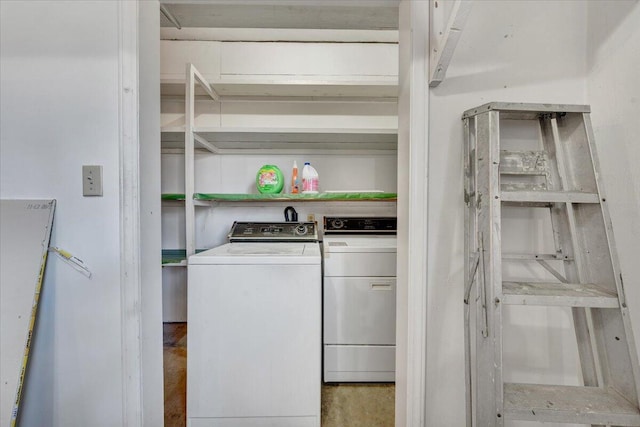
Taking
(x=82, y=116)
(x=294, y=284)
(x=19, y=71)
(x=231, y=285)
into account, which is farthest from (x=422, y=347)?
(x=19, y=71)

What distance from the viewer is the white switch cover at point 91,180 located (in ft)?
3.23

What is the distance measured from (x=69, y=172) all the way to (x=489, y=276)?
1398 millimetres

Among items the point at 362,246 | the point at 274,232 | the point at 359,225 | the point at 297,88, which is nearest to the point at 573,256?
the point at 362,246

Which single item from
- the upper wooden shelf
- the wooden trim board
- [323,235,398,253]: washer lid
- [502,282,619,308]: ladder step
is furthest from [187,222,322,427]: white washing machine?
the upper wooden shelf

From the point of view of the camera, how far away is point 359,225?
7.04 feet

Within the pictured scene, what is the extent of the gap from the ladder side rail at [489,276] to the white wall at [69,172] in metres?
1.19

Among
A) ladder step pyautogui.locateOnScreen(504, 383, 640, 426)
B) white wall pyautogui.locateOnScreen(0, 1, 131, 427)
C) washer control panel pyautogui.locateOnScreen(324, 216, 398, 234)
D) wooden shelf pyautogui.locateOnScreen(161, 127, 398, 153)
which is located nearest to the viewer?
ladder step pyautogui.locateOnScreen(504, 383, 640, 426)

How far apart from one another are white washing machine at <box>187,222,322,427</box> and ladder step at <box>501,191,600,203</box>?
31.3 inches

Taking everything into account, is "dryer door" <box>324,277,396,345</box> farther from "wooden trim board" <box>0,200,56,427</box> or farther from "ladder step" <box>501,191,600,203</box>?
"wooden trim board" <box>0,200,56,427</box>

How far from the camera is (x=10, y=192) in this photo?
98 cm

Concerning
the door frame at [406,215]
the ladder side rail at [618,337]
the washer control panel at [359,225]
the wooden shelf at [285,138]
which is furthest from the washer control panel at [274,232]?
the ladder side rail at [618,337]

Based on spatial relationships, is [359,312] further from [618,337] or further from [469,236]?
[618,337]

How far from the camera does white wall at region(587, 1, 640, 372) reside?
2.83ft

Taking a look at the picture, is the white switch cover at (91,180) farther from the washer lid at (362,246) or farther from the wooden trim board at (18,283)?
the washer lid at (362,246)
